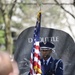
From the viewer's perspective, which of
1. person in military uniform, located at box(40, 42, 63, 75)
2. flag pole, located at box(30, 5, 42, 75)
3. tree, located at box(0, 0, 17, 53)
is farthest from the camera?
tree, located at box(0, 0, 17, 53)

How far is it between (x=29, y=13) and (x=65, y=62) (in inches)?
510

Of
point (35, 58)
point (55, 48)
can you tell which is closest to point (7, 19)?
point (55, 48)

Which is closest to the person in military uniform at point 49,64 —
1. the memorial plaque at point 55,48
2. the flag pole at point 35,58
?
the flag pole at point 35,58

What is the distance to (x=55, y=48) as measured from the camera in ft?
23.3

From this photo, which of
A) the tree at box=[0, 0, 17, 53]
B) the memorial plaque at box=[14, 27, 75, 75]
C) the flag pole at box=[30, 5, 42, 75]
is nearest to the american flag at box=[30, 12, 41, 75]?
the flag pole at box=[30, 5, 42, 75]

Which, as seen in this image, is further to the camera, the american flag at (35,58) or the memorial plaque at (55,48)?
the memorial plaque at (55,48)

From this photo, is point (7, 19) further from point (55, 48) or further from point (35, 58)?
point (35, 58)

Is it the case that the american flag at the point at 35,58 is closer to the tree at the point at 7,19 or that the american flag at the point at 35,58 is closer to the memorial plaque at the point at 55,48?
the memorial plaque at the point at 55,48

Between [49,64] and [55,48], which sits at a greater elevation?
[55,48]

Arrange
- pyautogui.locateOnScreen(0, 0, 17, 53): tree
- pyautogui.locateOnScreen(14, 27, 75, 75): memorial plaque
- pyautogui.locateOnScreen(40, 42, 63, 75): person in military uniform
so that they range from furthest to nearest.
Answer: pyautogui.locateOnScreen(0, 0, 17, 53): tree, pyautogui.locateOnScreen(14, 27, 75, 75): memorial plaque, pyautogui.locateOnScreen(40, 42, 63, 75): person in military uniform

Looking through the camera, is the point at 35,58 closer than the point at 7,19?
Yes

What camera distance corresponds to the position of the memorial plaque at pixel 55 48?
23.2ft

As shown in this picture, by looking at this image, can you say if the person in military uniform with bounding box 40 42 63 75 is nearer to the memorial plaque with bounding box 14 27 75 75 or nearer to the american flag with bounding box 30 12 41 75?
the american flag with bounding box 30 12 41 75

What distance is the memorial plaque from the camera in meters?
7.06
